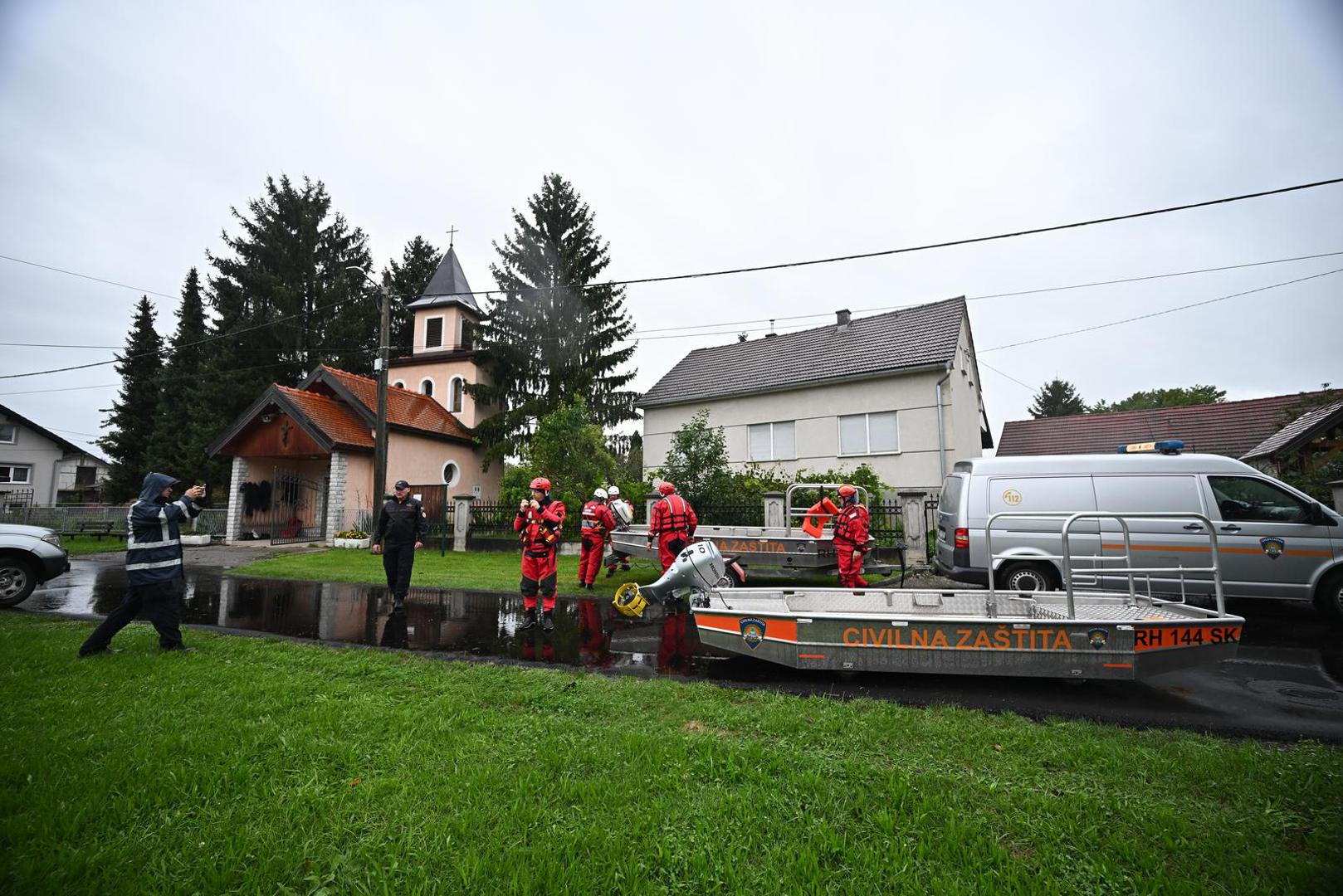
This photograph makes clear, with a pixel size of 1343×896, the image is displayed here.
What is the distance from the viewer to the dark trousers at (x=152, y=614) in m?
5.60

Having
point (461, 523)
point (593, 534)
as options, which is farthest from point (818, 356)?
point (461, 523)

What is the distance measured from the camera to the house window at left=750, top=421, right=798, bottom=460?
19.2m

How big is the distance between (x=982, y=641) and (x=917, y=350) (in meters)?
14.6

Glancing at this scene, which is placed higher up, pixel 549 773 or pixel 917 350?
pixel 917 350

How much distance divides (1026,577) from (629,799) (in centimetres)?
689

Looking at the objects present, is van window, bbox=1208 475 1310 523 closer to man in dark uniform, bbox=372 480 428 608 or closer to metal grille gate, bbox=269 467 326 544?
man in dark uniform, bbox=372 480 428 608

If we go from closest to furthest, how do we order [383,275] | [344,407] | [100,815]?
[100,815], [344,407], [383,275]

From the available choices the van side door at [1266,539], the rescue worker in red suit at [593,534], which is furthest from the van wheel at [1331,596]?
the rescue worker in red suit at [593,534]

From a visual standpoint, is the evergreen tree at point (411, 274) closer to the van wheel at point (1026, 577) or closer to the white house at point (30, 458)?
the white house at point (30, 458)

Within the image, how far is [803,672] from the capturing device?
5.52 meters

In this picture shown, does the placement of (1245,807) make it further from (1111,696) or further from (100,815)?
(100,815)

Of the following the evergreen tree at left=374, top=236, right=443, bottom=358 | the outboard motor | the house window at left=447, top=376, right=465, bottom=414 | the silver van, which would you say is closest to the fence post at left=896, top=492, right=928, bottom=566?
the silver van

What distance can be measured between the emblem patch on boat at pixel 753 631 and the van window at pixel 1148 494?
579 centimetres

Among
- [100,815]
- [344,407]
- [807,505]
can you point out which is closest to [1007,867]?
[100,815]
